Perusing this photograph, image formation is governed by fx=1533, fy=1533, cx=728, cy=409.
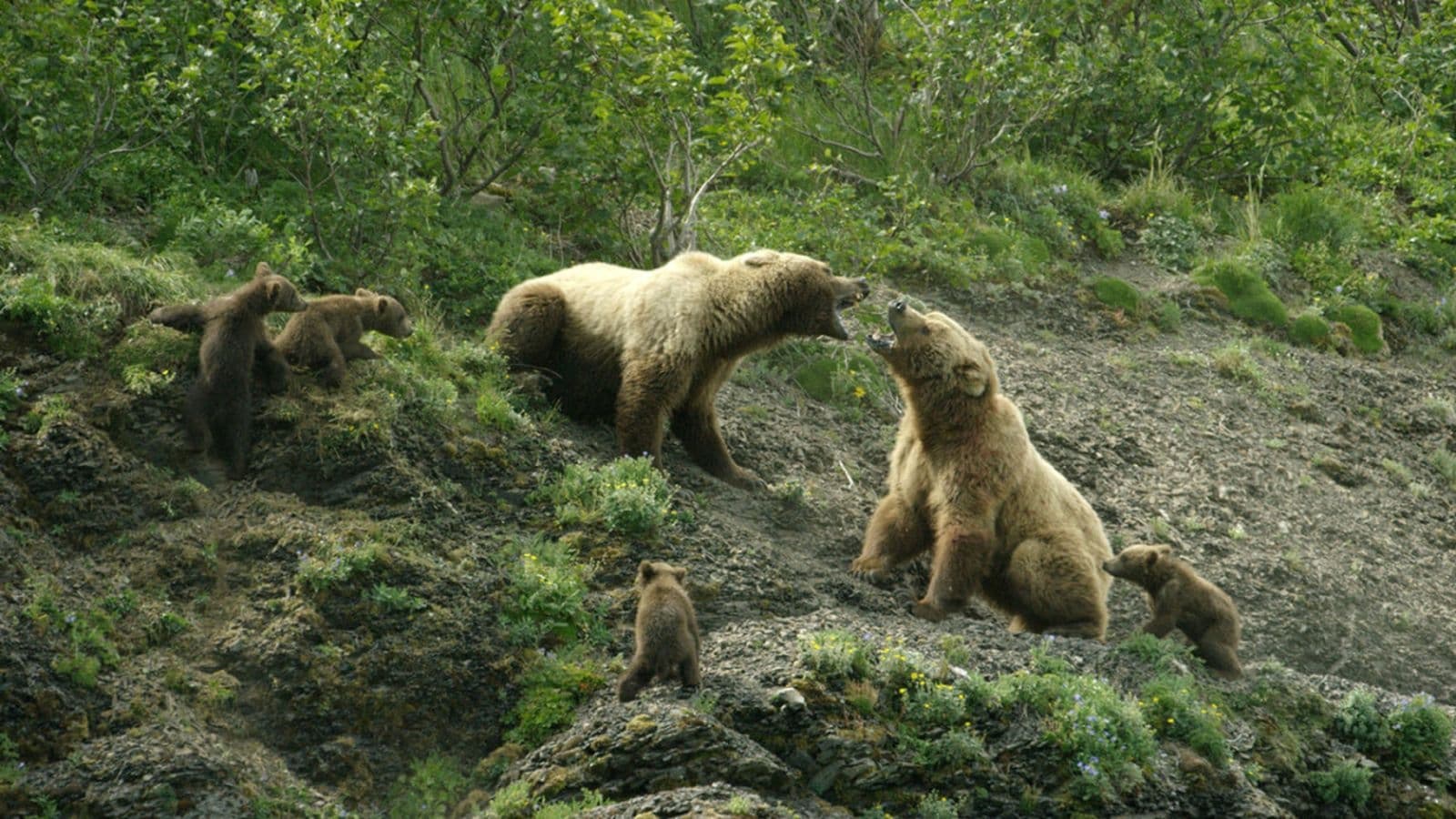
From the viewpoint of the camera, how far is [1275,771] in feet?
25.1

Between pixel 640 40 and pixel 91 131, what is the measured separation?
4022mm

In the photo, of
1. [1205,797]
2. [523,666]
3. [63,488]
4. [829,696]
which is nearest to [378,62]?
[63,488]

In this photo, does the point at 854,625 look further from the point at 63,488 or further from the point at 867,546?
the point at 63,488

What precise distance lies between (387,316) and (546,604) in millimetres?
2480

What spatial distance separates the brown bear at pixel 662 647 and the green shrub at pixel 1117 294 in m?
9.51

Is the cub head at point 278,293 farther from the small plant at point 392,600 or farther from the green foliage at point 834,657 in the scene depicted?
the green foliage at point 834,657

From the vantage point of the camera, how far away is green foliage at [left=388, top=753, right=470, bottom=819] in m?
6.51

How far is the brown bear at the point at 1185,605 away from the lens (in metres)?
8.56

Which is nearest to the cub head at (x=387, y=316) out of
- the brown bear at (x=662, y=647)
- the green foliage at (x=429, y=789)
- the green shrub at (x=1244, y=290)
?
the brown bear at (x=662, y=647)

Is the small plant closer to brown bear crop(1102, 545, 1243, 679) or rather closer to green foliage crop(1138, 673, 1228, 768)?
green foliage crop(1138, 673, 1228, 768)

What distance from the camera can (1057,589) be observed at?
29.4 ft

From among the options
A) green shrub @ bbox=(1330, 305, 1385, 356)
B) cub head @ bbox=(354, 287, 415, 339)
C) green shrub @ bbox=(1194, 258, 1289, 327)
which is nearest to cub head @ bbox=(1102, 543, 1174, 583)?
cub head @ bbox=(354, 287, 415, 339)

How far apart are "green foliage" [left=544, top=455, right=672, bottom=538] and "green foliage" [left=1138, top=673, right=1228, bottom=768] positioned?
275 centimetres

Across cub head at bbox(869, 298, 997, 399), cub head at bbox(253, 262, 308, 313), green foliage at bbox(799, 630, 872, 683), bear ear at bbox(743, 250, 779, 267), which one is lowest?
green foliage at bbox(799, 630, 872, 683)
